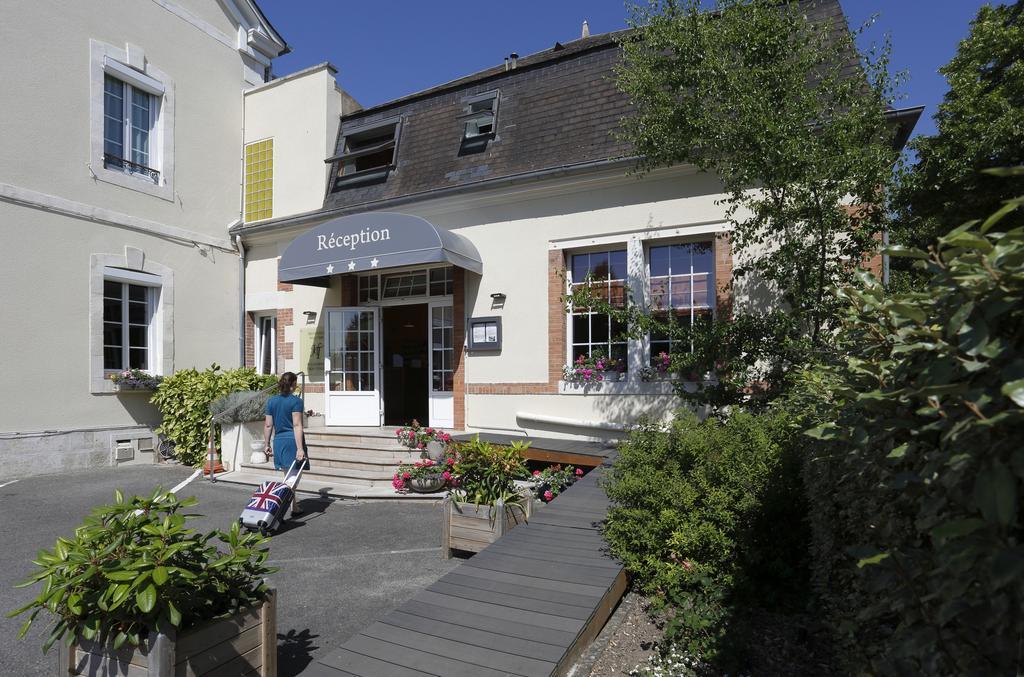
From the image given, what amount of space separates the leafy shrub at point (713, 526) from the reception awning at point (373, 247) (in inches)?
205

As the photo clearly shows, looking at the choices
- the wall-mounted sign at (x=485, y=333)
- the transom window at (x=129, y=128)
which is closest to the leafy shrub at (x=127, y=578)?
the wall-mounted sign at (x=485, y=333)

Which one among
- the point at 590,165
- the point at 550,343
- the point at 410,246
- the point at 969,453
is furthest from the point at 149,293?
the point at 969,453

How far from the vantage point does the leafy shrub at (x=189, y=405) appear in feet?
33.8

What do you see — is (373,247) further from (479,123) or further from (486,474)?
(486,474)

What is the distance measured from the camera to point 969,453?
107 cm

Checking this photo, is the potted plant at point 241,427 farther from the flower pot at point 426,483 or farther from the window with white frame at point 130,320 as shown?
the flower pot at point 426,483

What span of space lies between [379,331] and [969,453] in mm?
10256

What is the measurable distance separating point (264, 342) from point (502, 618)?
1048 centimetres

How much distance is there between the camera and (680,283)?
8.22 meters

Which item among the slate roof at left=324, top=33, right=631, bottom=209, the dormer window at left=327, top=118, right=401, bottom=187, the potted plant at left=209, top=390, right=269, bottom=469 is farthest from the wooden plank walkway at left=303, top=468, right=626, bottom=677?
the dormer window at left=327, top=118, right=401, bottom=187

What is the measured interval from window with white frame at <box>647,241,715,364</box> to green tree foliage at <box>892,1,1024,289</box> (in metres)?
3.56

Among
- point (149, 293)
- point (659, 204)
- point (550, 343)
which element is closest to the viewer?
point (659, 204)

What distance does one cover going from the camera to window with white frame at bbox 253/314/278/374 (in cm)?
1238

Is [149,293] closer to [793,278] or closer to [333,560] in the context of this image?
[333,560]
